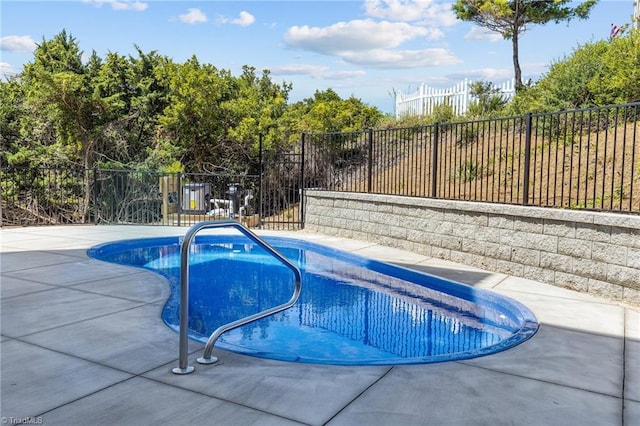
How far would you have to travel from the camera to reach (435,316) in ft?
18.4

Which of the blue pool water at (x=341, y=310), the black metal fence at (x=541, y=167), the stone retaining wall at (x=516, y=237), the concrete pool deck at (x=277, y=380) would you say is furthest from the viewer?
the black metal fence at (x=541, y=167)

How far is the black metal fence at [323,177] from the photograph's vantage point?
9.32 meters

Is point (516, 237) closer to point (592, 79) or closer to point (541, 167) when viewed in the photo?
point (541, 167)

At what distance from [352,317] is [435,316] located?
36.1 inches

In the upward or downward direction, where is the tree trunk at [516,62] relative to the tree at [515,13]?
downward

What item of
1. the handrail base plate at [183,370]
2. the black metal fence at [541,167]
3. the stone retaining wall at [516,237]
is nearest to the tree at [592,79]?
the black metal fence at [541,167]

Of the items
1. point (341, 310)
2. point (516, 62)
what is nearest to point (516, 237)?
point (341, 310)

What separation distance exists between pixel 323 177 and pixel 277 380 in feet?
31.3

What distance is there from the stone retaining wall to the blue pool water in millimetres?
1091

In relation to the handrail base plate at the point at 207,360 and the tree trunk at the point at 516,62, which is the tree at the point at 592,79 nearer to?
the tree trunk at the point at 516,62

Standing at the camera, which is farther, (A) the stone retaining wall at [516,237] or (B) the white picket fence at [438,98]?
(B) the white picket fence at [438,98]

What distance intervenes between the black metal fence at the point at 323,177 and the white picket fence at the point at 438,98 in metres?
2.00

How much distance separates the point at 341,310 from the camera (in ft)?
19.5

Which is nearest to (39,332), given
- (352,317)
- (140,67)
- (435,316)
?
(352,317)
